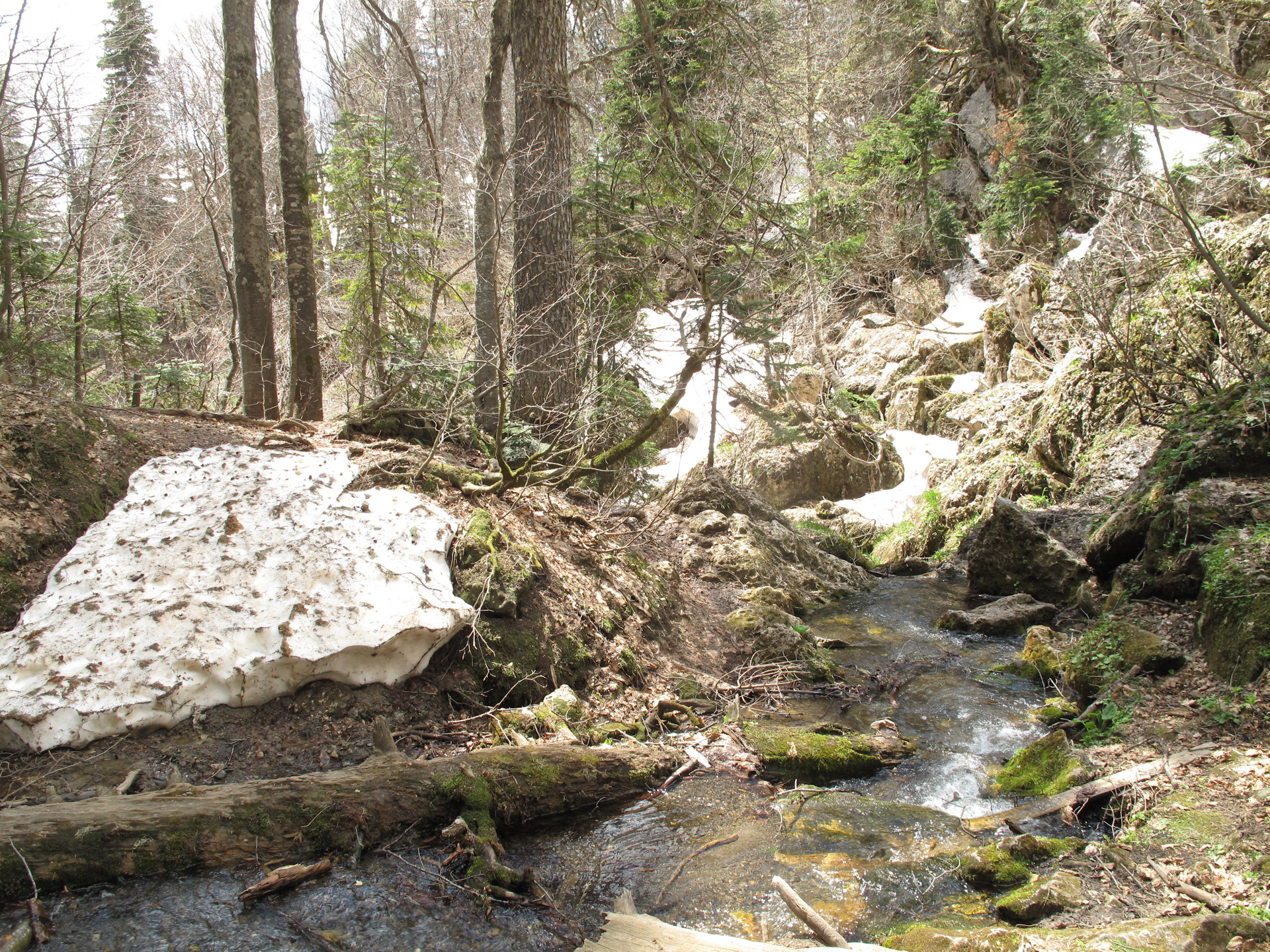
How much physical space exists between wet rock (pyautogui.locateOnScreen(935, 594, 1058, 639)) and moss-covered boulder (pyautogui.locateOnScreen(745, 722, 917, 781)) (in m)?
3.25

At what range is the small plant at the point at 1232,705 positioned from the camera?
13.5 feet

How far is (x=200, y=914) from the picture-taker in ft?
8.34

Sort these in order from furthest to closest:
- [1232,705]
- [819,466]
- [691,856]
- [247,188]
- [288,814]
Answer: [819,466] → [247,188] → [1232,705] → [691,856] → [288,814]

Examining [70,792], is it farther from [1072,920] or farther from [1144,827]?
[1144,827]

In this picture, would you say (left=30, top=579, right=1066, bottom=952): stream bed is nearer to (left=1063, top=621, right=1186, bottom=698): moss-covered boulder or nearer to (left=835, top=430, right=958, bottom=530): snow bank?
(left=1063, top=621, right=1186, bottom=698): moss-covered boulder

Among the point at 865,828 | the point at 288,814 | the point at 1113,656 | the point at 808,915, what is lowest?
the point at 865,828

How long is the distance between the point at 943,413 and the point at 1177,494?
975cm

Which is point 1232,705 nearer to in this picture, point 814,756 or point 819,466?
point 814,756

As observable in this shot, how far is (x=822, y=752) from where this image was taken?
15.0ft

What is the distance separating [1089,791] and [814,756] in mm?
1528

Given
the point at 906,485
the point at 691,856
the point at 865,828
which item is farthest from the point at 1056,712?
the point at 906,485

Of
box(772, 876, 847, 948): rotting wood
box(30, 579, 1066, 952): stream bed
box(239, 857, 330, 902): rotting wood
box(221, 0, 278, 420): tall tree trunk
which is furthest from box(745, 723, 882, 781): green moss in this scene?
box(221, 0, 278, 420): tall tree trunk

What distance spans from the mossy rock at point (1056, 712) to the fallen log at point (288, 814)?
3448mm

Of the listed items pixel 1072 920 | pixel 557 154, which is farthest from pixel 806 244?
pixel 1072 920
